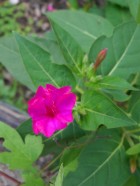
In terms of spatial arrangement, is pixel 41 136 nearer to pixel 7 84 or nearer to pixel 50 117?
pixel 50 117

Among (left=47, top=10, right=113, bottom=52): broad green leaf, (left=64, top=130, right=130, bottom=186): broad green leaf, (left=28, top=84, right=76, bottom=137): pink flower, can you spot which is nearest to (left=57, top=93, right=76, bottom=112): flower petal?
(left=28, top=84, right=76, bottom=137): pink flower

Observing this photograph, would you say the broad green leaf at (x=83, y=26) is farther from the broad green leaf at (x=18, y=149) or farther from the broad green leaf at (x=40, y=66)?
the broad green leaf at (x=18, y=149)

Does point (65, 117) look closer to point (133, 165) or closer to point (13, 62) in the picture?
point (133, 165)

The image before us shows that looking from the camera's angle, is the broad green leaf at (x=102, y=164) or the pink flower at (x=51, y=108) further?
the broad green leaf at (x=102, y=164)

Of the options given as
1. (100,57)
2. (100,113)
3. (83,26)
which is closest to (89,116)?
(100,113)

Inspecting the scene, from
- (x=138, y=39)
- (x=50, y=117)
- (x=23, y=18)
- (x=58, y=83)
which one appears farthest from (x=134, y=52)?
(x=23, y=18)

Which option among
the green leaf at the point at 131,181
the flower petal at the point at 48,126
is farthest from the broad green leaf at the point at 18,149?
the green leaf at the point at 131,181
